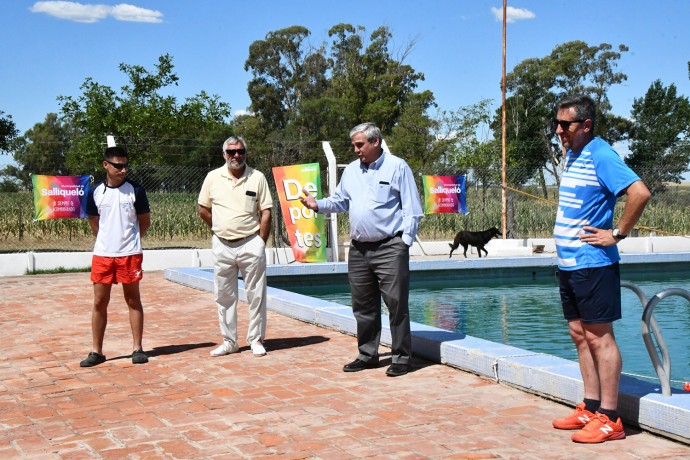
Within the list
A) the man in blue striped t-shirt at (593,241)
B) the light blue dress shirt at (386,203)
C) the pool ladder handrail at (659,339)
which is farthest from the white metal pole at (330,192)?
the man in blue striped t-shirt at (593,241)

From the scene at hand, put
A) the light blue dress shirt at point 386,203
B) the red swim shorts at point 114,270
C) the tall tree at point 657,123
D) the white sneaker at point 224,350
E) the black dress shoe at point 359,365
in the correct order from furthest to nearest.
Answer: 1. the tall tree at point 657,123
2. the white sneaker at point 224,350
3. the red swim shorts at point 114,270
4. the black dress shoe at point 359,365
5. the light blue dress shirt at point 386,203

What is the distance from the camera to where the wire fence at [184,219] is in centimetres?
1770

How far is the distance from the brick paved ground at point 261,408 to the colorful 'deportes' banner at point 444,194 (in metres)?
11.0

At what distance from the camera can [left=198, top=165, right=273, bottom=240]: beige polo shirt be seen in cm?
721

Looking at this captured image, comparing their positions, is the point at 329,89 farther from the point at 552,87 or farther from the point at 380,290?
the point at 380,290

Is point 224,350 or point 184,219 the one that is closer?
point 224,350

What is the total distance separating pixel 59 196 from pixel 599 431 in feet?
42.3

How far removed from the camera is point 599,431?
4582 mm

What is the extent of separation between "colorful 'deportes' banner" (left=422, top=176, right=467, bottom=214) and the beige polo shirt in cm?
1189

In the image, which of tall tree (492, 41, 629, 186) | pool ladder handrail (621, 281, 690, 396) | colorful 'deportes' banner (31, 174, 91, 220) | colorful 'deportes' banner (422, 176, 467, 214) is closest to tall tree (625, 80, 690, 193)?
tall tree (492, 41, 629, 186)

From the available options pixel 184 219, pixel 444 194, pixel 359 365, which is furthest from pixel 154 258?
pixel 359 365

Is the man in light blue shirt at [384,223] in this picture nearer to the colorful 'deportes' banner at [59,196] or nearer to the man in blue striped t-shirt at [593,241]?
the man in blue striped t-shirt at [593,241]

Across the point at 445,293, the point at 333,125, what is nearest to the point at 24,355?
the point at 445,293

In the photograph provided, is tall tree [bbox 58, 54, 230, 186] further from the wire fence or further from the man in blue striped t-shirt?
the man in blue striped t-shirt
